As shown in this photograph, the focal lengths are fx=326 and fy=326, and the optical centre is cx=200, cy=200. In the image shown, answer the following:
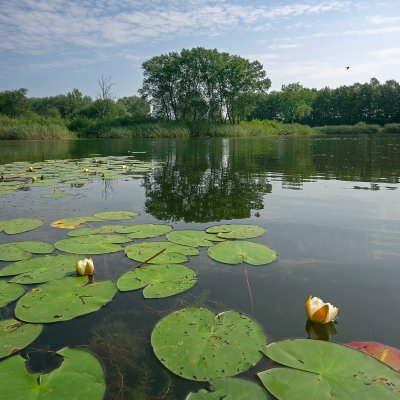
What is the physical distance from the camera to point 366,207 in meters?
3.45

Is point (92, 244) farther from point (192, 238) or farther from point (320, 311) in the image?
point (320, 311)

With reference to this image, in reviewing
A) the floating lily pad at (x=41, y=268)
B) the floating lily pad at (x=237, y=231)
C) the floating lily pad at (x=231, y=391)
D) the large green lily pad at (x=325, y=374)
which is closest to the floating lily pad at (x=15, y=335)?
the floating lily pad at (x=41, y=268)

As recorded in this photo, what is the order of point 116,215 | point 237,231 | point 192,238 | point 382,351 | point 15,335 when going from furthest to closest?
1. point 116,215
2. point 237,231
3. point 192,238
4. point 15,335
5. point 382,351

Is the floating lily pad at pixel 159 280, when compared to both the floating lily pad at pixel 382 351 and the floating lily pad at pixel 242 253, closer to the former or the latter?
the floating lily pad at pixel 242 253

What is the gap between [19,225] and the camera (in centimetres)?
293

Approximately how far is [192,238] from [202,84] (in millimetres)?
35384

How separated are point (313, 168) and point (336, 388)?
6.49 meters

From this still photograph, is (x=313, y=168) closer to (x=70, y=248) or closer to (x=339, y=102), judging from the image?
(x=70, y=248)

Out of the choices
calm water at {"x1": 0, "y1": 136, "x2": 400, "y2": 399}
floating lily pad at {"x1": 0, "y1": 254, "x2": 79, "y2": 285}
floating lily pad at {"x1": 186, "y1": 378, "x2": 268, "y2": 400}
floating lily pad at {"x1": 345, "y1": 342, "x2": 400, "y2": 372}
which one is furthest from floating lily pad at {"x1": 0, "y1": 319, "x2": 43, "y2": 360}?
floating lily pad at {"x1": 345, "y1": 342, "x2": 400, "y2": 372}

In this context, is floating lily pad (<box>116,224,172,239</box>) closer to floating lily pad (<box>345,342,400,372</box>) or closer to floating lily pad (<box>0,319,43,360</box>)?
floating lily pad (<box>0,319,43,360</box>)

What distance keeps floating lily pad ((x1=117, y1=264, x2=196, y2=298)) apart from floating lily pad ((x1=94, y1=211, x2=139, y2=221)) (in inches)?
49.6

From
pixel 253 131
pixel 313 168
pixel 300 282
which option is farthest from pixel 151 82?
pixel 300 282

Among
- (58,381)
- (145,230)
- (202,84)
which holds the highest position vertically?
(202,84)

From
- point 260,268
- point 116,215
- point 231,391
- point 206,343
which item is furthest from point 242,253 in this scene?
point 116,215
